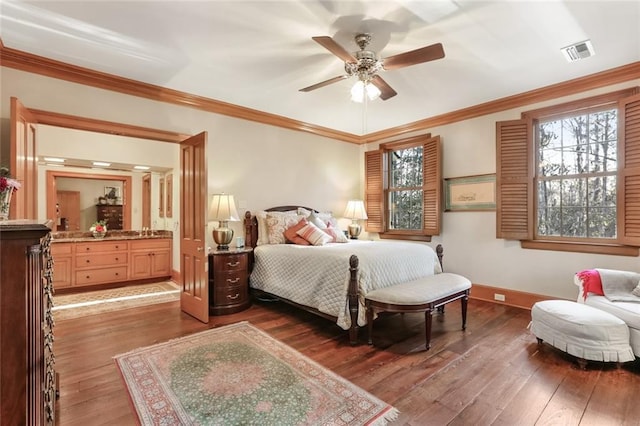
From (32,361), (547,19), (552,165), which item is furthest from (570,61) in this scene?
(32,361)

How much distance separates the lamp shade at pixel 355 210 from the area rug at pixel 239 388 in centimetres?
296

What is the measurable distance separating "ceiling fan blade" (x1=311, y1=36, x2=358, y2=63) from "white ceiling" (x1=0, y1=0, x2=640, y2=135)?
0.77 ft

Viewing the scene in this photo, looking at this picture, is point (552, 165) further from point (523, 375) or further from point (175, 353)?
point (175, 353)

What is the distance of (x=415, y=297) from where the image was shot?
2.62 metres

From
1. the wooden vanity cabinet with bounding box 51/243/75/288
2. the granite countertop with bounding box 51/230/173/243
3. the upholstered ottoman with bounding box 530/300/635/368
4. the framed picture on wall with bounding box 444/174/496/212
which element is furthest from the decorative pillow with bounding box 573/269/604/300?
the wooden vanity cabinet with bounding box 51/243/75/288

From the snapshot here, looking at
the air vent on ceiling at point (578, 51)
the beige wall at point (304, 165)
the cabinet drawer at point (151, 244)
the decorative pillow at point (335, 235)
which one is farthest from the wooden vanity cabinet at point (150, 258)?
the air vent on ceiling at point (578, 51)

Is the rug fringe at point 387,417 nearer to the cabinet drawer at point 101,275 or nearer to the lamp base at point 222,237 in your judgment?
the lamp base at point 222,237

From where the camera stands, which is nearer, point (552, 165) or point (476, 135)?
point (552, 165)

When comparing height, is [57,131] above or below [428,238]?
above

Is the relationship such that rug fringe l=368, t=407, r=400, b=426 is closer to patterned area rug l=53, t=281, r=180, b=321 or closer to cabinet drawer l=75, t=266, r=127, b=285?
patterned area rug l=53, t=281, r=180, b=321

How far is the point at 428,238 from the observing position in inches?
188

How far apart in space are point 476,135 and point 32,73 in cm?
522

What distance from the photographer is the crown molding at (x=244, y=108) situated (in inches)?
115

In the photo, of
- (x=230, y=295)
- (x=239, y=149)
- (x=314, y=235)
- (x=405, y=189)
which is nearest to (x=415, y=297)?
(x=314, y=235)
